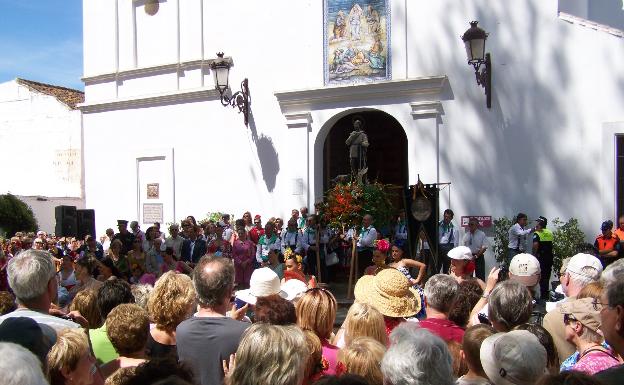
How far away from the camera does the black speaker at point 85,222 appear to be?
59.8 feet

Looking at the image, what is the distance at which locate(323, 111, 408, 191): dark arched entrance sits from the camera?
17.8 meters

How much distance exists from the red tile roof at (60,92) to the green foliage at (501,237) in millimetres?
19750

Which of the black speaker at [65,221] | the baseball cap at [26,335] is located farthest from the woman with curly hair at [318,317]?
the black speaker at [65,221]

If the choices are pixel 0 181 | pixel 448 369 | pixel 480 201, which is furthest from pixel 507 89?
Result: pixel 0 181

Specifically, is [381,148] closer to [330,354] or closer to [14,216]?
[14,216]

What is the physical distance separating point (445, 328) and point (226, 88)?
41.7ft

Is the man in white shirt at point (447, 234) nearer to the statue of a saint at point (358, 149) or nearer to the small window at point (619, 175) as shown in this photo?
the statue of a saint at point (358, 149)

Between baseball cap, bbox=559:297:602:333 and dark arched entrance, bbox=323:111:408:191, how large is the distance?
1394 cm

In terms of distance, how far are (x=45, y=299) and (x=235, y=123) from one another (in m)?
12.9

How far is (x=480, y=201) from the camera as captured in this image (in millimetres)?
14047

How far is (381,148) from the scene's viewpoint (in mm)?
18719

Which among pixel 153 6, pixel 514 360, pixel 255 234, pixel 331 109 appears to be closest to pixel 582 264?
pixel 514 360

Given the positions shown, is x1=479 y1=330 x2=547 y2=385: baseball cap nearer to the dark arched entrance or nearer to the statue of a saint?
the statue of a saint

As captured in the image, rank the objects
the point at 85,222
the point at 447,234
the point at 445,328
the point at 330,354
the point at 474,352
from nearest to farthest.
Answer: the point at 474,352 → the point at 330,354 → the point at 445,328 → the point at 447,234 → the point at 85,222
